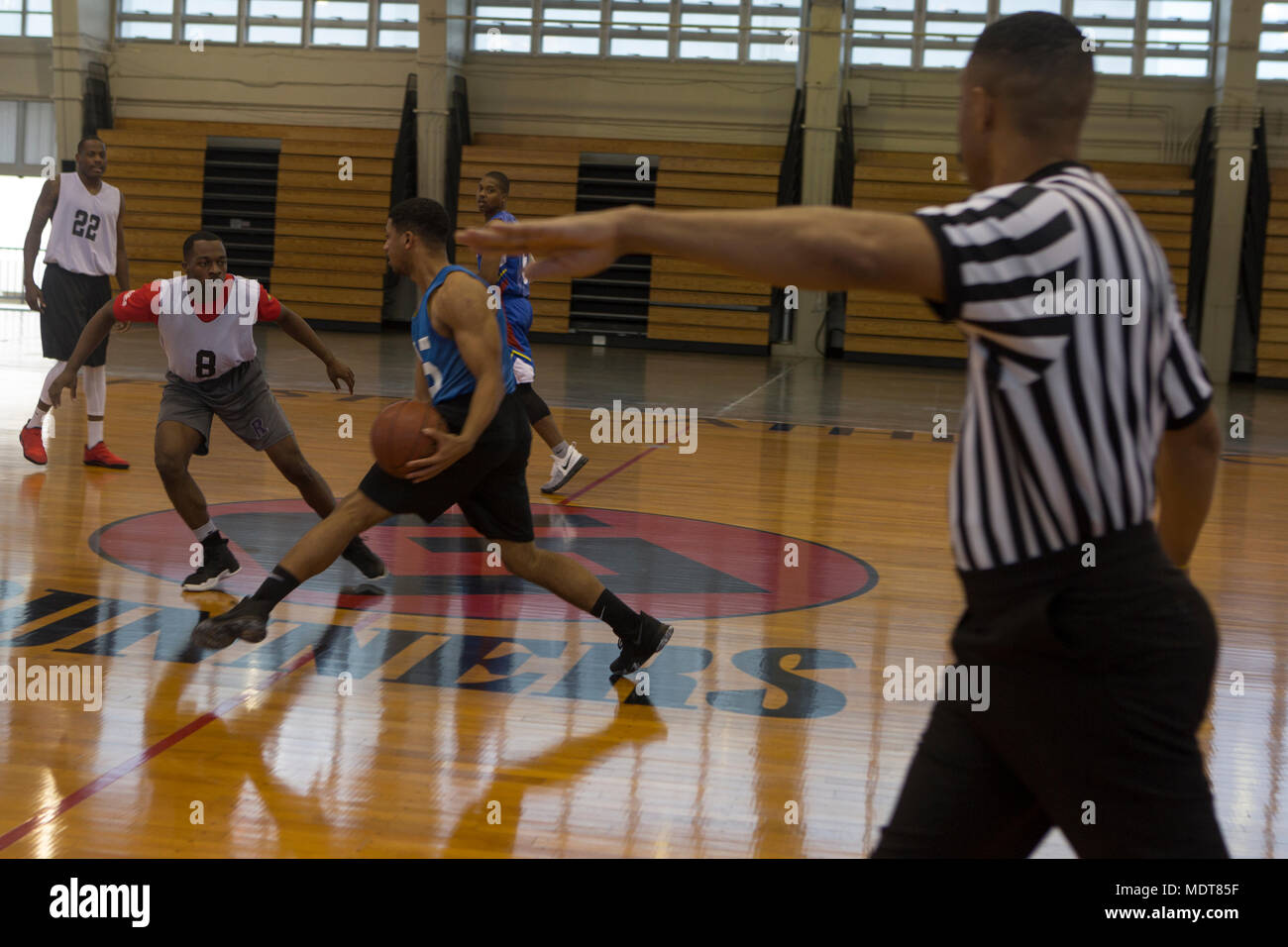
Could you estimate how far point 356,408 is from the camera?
11102mm

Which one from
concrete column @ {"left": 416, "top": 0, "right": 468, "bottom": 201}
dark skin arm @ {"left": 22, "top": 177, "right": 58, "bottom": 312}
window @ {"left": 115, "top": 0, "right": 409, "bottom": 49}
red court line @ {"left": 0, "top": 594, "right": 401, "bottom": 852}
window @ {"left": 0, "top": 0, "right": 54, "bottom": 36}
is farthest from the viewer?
window @ {"left": 0, "top": 0, "right": 54, "bottom": 36}

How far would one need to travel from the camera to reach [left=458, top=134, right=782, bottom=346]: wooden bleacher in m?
18.3

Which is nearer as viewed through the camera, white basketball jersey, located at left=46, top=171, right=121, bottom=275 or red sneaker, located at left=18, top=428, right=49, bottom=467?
red sneaker, located at left=18, top=428, right=49, bottom=467

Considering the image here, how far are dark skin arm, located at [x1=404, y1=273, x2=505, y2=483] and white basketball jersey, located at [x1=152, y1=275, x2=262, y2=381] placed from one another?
59.2 inches

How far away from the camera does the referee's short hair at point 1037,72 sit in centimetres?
173

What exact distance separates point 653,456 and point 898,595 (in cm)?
387

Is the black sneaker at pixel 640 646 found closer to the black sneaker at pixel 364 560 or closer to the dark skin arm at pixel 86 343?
the black sneaker at pixel 364 560

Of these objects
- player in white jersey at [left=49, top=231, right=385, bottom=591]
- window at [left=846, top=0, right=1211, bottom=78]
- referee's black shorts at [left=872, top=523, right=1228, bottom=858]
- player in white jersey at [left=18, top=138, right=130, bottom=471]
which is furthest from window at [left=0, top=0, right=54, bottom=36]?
referee's black shorts at [left=872, top=523, right=1228, bottom=858]

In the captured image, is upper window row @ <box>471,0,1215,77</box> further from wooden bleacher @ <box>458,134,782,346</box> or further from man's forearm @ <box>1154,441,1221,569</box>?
man's forearm @ <box>1154,441,1221,569</box>

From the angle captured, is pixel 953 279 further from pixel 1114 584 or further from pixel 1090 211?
pixel 1114 584

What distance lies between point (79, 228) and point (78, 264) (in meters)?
A: 0.23

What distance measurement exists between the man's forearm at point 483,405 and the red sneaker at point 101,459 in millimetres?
4519

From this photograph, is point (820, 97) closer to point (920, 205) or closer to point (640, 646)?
point (920, 205)
